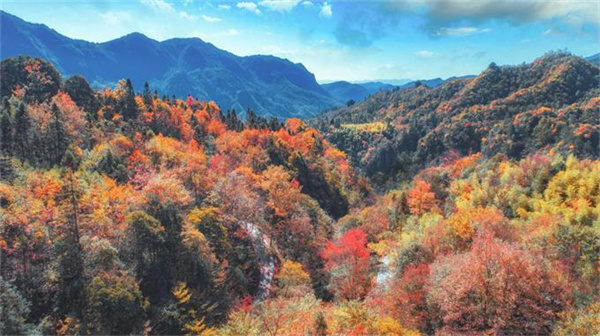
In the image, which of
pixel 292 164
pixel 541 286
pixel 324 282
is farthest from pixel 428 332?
pixel 292 164

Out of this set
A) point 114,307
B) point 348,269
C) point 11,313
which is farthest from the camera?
point 348,269

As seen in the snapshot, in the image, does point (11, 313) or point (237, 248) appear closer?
point (11, 313)

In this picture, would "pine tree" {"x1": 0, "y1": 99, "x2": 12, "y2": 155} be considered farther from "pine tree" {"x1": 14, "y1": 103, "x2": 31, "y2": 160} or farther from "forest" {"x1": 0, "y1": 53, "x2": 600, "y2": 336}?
"pine tree" {"x1": 14, "y1": 103, "x2": 31, "y2": 160}

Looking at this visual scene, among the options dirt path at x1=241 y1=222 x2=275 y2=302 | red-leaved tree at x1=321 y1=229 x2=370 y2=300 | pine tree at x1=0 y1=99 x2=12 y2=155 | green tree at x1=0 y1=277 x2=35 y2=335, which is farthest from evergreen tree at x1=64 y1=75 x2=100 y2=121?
green tree at x1=0 y1=277 x2=35 y2=335

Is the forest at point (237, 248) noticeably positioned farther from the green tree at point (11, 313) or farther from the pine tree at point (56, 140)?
the pine tree at point (56, 140)

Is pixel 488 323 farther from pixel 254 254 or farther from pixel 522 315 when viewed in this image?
pixel 254 254

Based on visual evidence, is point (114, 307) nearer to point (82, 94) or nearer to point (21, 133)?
point (21, 133)

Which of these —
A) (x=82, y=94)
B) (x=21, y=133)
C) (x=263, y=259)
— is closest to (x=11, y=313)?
(x=263, y=259)

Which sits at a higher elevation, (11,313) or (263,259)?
(11,313)

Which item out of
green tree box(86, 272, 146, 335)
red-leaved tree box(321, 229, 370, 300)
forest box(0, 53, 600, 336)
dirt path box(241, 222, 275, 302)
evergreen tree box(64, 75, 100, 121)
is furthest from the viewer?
evergreen tree box(64, 75, 100, 121)

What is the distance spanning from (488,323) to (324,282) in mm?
31720

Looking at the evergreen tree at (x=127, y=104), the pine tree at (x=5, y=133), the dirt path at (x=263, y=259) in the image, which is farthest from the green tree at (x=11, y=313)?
the evergreen tree at (x=127, y=104)

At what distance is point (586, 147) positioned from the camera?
447ft

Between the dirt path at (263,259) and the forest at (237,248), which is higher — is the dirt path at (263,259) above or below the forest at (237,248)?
below
